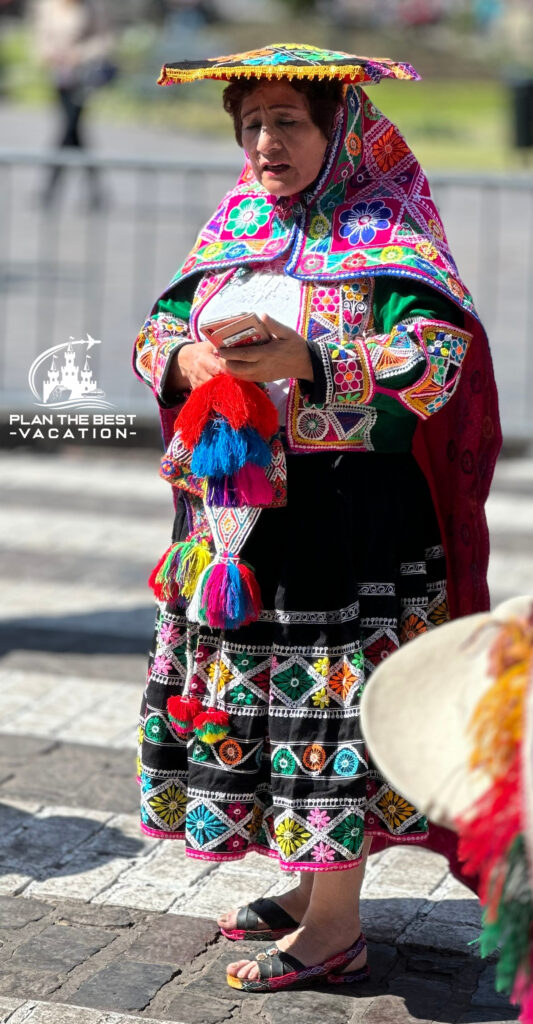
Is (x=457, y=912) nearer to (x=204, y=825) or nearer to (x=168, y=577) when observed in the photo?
(x=204, y=825)

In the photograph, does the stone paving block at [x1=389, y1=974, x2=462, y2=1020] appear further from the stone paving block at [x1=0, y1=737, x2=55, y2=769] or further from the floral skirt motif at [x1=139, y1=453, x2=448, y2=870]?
the stone paving block at [x1=0, y1=737, x2=55, y2=769]

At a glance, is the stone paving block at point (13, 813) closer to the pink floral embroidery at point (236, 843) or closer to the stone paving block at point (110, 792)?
the stone paving block at point (110, 792)

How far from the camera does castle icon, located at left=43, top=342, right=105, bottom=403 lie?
19.8 ft

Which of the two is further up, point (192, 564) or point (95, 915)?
point (192, 564)

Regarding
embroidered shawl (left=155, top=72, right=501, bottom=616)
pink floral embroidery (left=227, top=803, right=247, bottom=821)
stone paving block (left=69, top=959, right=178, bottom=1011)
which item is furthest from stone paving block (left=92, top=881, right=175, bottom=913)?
embroidered shawl (left=155, top=72, right=501, bottom=616)

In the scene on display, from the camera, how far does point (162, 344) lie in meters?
3.44

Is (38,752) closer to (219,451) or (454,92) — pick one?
(219,451)

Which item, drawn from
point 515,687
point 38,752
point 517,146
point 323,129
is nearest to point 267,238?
point 323,129

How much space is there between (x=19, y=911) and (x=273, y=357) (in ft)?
5.05

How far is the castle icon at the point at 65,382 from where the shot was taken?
6035 millimetres

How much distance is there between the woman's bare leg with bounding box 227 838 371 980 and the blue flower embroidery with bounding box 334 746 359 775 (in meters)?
0.25

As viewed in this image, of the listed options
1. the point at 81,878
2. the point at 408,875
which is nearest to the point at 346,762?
the point at 408,875

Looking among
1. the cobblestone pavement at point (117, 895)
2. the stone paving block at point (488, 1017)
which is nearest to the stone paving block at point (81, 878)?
the cobblestone pavement at point (117, 895)

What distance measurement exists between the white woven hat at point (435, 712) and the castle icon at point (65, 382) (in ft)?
12.4
